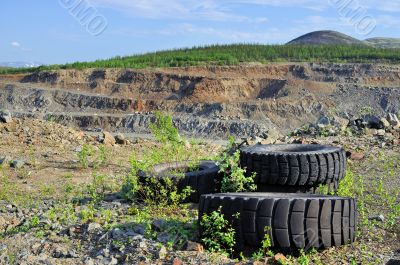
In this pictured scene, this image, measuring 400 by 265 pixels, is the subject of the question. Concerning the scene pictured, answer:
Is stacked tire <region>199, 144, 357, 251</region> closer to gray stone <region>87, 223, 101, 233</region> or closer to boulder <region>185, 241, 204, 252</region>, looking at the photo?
boulder <region>185, 241, 204, 252</region>

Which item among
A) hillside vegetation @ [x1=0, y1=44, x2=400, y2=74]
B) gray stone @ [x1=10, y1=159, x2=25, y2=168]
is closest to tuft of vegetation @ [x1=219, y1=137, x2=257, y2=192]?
gray stone @ [x1=10, y1=159, x2=25, y2=168]

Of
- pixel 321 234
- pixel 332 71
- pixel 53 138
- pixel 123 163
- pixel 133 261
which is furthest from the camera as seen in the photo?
pixel 332 71

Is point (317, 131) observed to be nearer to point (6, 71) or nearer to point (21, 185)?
point (21, 185)

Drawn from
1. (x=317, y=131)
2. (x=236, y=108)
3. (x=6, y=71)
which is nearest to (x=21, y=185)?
(x=317, y=131)

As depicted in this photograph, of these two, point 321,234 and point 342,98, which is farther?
point 342,98

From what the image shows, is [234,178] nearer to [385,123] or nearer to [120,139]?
[120,139]

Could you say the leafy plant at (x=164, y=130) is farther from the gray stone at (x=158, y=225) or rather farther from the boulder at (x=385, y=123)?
the boulder at (x=385, y=123)

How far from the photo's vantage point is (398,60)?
33.8 m

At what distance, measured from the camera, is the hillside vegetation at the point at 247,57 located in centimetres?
3484

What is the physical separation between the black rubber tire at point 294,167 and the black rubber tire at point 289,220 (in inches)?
68.4

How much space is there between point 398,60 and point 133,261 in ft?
107

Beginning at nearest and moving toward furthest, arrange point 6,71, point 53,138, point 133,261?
point 133,261
point 53,138
point 6,71

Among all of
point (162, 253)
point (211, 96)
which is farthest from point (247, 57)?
point (162, 253)

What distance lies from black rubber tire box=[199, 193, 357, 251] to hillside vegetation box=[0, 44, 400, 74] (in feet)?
96.5
